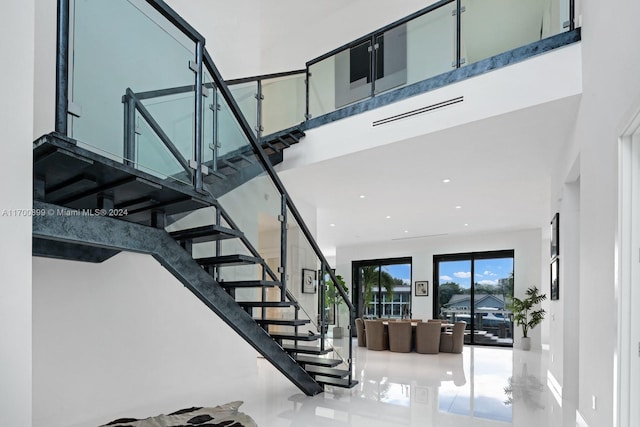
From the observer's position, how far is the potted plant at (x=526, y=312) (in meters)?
10.6

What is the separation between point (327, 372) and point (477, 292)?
8.63 metres

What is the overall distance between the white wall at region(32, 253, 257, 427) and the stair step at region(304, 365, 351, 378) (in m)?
0.91

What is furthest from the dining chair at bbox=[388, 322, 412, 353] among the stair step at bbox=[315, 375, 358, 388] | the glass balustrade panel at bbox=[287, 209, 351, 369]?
the stair step at bbox=[315, 375, 358, 388]

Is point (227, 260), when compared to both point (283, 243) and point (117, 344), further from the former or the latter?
point (117, 344)

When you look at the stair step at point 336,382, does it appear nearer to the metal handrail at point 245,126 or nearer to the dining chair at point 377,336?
the metal handrail at point 245,126

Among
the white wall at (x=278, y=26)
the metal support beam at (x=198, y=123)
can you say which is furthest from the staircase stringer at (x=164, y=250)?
the white wall at (x=278, y=26)

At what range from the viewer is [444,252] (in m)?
13.1

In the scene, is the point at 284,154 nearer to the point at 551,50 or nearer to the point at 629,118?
the point at 551,50

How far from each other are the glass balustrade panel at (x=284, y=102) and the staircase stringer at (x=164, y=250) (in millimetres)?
2857

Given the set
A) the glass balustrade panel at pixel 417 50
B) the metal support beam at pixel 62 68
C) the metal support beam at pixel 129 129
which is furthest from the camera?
the glass balustrade panel at pixel 417 50

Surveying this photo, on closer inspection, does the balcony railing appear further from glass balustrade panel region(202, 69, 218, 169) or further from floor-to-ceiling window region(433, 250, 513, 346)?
floor-to-ceiling window region(433, 250, 513, 346)

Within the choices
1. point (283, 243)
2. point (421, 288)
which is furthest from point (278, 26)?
point (421, 288)

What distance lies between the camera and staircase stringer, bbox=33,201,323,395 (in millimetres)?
2611

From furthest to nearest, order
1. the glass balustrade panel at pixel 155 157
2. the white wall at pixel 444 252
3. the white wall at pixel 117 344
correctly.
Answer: the white wall at pixel 444 252
the white wall at pixel 117 344
the glass balustrade panel at pixel 155 157
